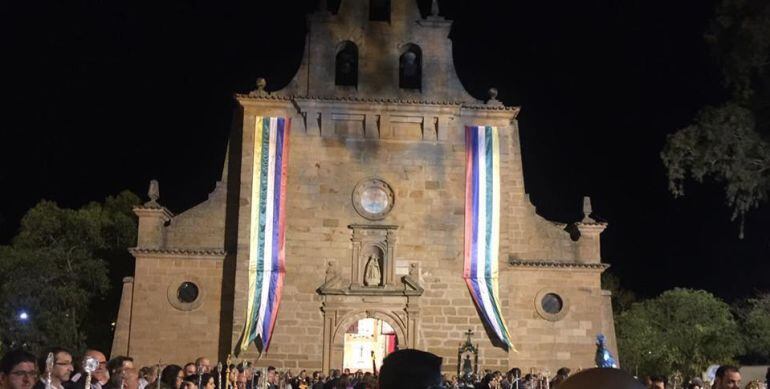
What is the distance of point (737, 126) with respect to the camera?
62.4ft

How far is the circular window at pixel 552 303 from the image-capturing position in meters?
27.8

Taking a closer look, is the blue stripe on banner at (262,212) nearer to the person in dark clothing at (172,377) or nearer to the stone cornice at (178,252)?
the stone cornice at (178,252)

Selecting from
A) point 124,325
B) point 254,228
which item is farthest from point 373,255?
point 124,325

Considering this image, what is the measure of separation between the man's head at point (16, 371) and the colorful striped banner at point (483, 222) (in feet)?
70.4

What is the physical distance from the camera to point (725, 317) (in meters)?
43.0

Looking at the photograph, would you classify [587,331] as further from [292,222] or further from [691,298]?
[691,298]

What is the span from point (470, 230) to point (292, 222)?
16.6 feet

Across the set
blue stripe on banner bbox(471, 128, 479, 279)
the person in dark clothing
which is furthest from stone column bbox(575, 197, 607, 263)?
the person in dark clothing

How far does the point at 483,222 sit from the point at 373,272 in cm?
344

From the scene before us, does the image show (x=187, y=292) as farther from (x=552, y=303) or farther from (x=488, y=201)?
(x=552, y=303)

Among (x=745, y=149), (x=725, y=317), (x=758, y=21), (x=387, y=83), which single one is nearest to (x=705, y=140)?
(x=745, y=149)

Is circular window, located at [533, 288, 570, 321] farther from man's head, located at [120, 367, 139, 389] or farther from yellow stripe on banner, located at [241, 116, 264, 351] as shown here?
man's head, located at [120, 367, 139, 389]

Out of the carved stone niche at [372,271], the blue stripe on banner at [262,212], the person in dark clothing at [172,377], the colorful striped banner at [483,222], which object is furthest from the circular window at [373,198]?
the person in dark clothing at [172,377]

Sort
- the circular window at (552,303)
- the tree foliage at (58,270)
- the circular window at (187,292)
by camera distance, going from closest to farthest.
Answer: the circular window at (187,292) < the circular window at (552,303) < the tree foliage at (58,270)
